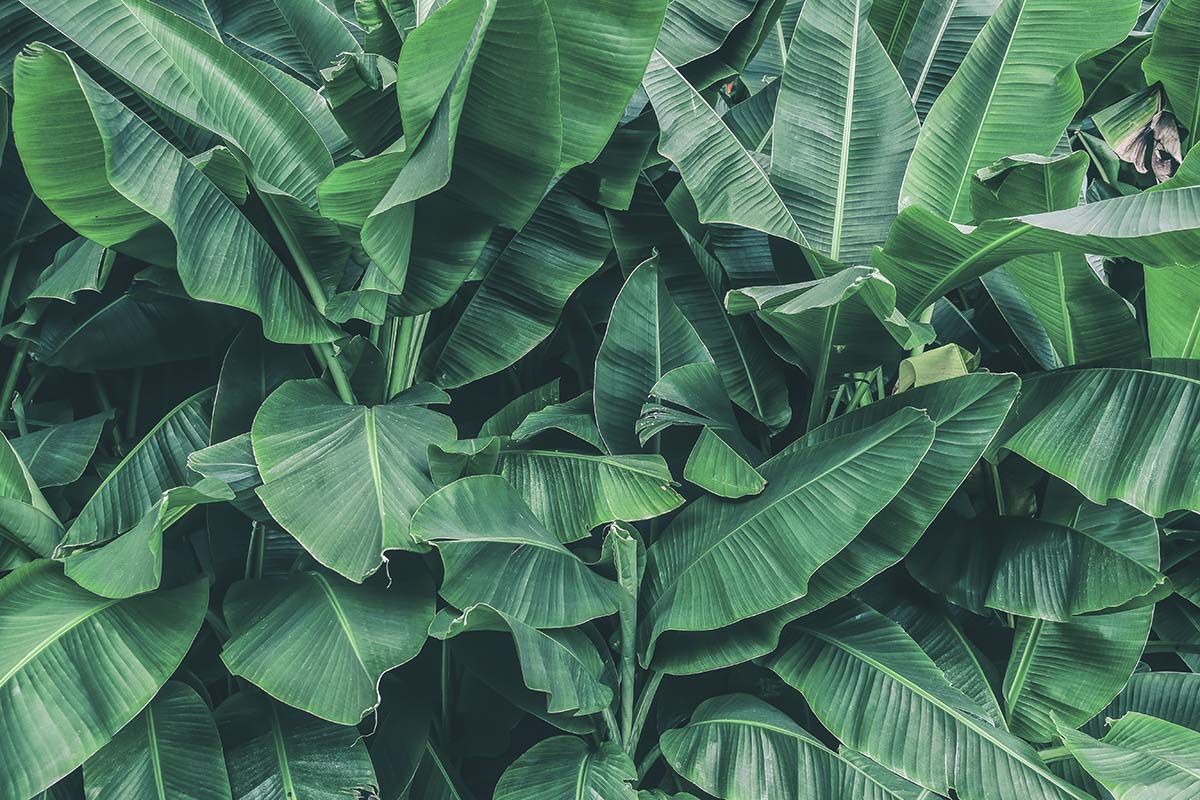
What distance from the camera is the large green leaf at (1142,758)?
3.86ft

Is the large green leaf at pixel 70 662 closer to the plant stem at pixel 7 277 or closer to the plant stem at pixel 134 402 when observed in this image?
the plant stem at pixel 134 402

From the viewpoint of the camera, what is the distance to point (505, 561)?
4.39 ft

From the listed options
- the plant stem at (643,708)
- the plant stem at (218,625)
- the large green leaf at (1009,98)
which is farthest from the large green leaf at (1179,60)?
the plant stem at (218,625)

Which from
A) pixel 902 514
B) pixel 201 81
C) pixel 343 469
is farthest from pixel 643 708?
pixel 201 81

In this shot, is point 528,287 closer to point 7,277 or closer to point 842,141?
point 842,141

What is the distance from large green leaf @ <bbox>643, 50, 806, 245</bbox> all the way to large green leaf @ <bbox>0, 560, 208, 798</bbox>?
40.3 inches

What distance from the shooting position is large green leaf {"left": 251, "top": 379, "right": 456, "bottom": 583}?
121cm

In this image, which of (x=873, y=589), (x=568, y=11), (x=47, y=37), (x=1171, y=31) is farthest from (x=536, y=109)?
(x=1171, y=31)

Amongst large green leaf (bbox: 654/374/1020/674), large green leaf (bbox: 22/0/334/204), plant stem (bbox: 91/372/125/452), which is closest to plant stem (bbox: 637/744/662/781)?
large green leaf (bbox: 654/374/1020/674)

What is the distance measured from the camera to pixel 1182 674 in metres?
1.61

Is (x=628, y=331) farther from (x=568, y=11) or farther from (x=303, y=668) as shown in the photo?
(x=303, y=668)

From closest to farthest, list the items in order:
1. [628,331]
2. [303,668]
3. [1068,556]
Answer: [303,668] → [1068,556] → [628,331]

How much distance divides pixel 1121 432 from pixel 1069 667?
440 millimetres

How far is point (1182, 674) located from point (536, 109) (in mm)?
1503
